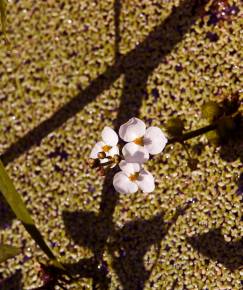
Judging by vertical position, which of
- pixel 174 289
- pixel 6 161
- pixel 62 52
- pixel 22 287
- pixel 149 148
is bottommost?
pixel 174 289

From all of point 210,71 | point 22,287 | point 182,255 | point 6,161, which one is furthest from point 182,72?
point 22,287

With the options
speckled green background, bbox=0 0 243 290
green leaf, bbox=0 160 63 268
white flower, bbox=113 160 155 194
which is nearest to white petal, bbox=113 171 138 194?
white flower, bbox=113 160 155 194

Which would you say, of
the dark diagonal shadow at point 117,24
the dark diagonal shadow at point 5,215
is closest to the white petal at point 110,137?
the dark diagonal shadow at point 117,24

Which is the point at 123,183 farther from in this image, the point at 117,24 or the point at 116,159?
the point at 117,24

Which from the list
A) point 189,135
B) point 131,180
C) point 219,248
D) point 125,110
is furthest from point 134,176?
point 125,110

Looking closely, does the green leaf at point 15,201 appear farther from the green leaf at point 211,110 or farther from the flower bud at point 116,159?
the green leaf at point 211,110

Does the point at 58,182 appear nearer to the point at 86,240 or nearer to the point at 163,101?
the point at 86,240

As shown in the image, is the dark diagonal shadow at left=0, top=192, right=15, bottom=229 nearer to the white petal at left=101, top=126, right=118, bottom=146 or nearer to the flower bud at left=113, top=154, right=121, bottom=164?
the white petal at left=101, top=126, right=118, bottom=146
